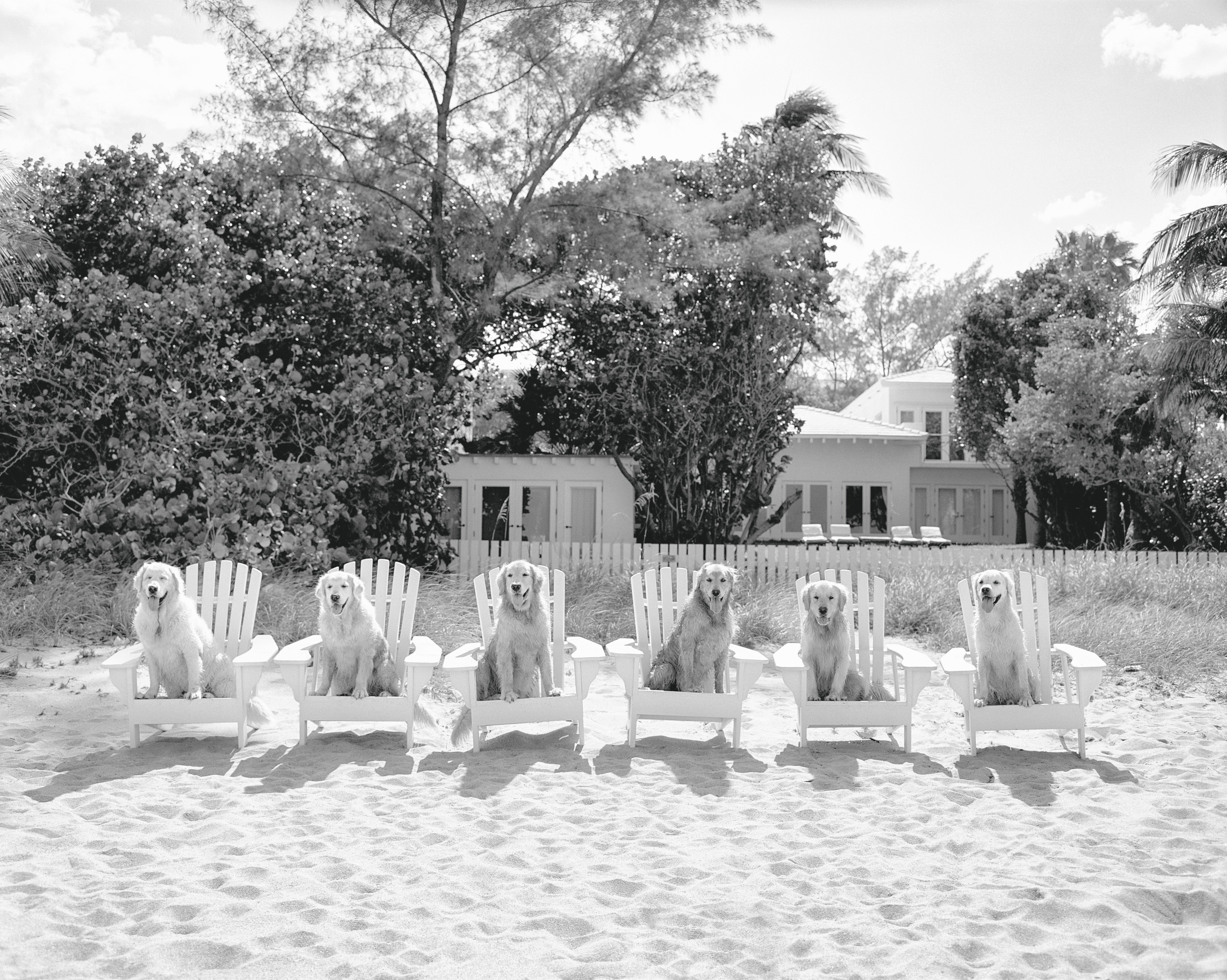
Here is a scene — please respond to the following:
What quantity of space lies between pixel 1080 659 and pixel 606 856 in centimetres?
309

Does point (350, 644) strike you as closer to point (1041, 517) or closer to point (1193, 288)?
point (1193, 288)

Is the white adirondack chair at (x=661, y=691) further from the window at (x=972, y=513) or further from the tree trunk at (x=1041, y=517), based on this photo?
the window at (x=972, y=513)

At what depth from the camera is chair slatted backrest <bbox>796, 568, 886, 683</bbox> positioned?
19.2 feet

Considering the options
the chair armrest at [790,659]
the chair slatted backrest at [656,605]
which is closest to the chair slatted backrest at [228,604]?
the chair slatted backrest at [656,605]

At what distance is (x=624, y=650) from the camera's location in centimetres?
552

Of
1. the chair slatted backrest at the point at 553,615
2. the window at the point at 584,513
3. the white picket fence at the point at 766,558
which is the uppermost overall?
the window at the point at 584,513

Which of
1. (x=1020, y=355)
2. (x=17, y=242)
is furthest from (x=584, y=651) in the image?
(x=1020, y=355)

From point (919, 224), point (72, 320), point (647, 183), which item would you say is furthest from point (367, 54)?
point (919, 224)

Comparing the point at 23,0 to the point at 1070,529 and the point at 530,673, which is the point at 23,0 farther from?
the point at 1070,529

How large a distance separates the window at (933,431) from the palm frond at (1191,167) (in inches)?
445

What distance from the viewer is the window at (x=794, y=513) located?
2384 cm

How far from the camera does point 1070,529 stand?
2423 cm

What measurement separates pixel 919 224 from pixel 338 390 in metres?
12.4

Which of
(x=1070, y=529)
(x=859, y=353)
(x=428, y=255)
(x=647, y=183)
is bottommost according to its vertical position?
(x=1070, y=529)
